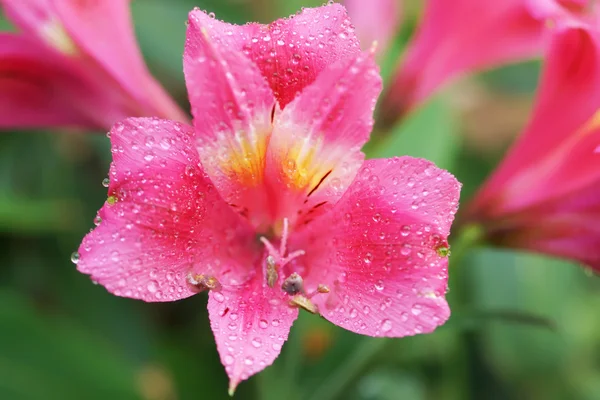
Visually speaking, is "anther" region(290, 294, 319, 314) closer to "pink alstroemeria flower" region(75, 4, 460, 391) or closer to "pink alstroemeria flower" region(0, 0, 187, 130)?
"pink alstroemeria flower" region(75, 4, 460, 391)

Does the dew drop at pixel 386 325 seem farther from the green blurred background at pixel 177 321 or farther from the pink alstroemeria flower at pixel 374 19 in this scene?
the pink alstroemeria flower at pixel 374 19

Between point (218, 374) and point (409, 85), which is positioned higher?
point (409, 85)

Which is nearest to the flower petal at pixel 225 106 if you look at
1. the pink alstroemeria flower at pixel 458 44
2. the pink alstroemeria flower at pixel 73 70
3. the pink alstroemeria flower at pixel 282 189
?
the pink alstroemeria flower at pixel 282 189

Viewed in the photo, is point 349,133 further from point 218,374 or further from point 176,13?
point 176,13

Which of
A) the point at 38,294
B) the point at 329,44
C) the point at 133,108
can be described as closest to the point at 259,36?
the point at 329,44

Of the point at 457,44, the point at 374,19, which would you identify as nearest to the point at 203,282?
the point at 457,44
